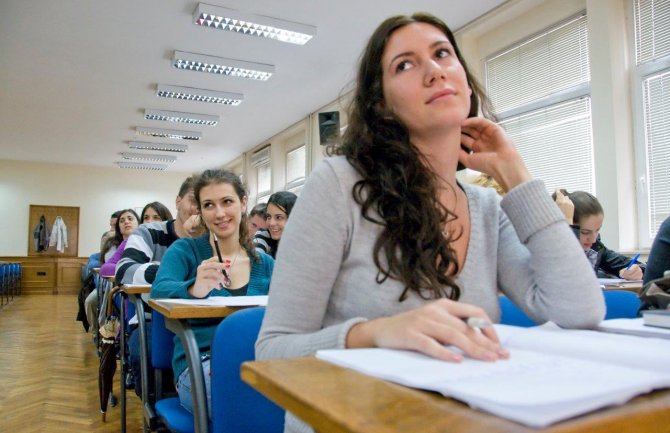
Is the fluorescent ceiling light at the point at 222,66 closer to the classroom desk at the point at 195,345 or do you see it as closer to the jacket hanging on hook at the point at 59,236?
the classroom desk at the point at 195,345

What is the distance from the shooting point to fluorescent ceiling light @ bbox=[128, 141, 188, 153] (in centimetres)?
971

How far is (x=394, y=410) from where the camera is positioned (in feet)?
1.22

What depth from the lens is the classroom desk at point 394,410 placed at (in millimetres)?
338

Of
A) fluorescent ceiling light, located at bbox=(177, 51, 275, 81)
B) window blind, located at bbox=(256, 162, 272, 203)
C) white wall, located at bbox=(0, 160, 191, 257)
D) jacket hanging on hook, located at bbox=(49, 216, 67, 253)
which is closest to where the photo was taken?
fluorescent ceiling light, located at bbox=(177, 51, 275, 81)

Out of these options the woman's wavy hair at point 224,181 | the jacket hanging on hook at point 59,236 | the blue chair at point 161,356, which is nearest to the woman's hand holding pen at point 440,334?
the blue chair at point 161,356

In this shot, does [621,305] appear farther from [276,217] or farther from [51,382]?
[51,382]

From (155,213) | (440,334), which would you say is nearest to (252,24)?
(155,213)

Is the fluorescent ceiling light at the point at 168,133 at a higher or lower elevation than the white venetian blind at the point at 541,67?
higher

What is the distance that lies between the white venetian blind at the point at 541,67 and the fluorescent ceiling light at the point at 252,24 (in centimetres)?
191

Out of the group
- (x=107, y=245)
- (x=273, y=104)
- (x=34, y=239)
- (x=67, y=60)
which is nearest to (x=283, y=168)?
(x=273, y=104)

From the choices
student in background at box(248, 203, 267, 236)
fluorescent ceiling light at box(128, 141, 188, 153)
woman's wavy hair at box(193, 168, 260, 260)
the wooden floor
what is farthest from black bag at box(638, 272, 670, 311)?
fluorescent ceiling light at box(128, 141, 188, 153)

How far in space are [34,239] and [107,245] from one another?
27.3 feet

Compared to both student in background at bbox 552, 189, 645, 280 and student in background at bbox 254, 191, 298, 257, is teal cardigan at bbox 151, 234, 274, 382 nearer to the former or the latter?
student in background at bbox 254, 191, 298, 257

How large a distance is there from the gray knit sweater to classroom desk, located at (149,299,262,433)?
2.13 ft
